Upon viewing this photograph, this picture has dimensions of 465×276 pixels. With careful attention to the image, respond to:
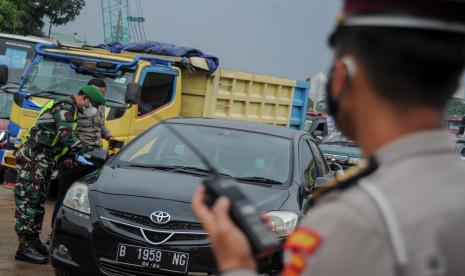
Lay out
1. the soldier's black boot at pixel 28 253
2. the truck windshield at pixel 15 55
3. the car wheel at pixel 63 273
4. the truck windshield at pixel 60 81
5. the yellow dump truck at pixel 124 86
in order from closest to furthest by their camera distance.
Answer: the car wheel at pixel 63 273 < the soldier's black boot at pixel 28 253 < the yellow dump truck at pixel 124 86 < the truck windshield at pixel 60 81 < the truck windshield at pixel 15 55

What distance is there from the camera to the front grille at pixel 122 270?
5.08m

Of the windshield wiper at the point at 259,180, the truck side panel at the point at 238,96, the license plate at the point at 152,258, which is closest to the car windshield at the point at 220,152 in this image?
the windshield wiper at the point at 259,180

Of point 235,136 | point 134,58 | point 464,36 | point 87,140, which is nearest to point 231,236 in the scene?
point 464,36

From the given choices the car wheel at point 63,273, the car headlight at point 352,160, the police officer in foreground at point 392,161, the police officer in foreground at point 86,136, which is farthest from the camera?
the car headlight at point 352,160

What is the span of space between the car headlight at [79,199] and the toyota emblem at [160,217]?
0.53 metres

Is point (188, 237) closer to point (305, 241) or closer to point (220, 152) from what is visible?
point (220, 152)

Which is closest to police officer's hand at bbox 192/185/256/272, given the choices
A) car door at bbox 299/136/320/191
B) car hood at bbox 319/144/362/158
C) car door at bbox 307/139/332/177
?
car door at bbox 299/136/320/191

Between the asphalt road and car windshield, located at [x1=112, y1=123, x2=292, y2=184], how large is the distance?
1.31 m

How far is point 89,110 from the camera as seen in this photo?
791cm

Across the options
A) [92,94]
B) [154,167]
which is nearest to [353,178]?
[154,167]

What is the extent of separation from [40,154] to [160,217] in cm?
198

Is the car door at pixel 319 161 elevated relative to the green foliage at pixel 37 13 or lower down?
lower down

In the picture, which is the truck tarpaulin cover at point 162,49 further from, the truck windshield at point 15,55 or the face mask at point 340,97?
the face mask at point 340,97

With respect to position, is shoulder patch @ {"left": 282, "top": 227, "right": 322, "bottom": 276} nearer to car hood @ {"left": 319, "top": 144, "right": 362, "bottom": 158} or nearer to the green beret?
the green beret
